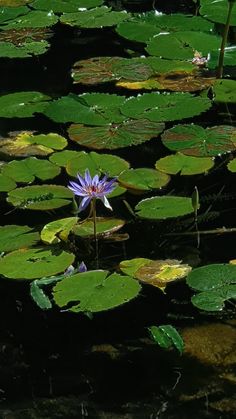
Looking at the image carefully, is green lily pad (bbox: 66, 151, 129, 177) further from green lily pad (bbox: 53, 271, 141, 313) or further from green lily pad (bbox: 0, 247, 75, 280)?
green lily pad (bbox: 53, 271, 141, 313)

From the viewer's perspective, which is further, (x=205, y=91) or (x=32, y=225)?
(x=205, y=91)

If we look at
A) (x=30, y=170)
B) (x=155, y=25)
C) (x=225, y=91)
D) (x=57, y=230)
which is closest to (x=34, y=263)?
(x=57, y=230)

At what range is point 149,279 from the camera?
1.88 meters

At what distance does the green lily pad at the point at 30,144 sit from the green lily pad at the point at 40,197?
0.84 feet

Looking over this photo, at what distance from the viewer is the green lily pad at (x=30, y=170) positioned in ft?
7.72

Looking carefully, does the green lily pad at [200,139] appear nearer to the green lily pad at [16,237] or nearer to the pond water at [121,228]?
the pond water at [121,228]

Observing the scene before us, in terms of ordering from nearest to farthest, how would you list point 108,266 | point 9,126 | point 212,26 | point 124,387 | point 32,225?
point 124,387 < point 108,266 < point 32,225 < point 9,126 < point 212,26

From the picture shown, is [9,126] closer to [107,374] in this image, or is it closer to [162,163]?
[162,163]

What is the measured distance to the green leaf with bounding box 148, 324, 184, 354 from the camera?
1.68 meters

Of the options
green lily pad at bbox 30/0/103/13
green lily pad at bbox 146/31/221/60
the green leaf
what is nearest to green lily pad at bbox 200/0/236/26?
green lily pad at bbox 146/31/221/60

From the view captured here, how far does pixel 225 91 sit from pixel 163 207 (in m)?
0.83

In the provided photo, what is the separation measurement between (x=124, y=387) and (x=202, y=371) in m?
0.15

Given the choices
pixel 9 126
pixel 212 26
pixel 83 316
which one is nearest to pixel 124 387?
pixel 83 316

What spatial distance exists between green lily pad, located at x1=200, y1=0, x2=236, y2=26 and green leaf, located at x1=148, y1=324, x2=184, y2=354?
193cm
